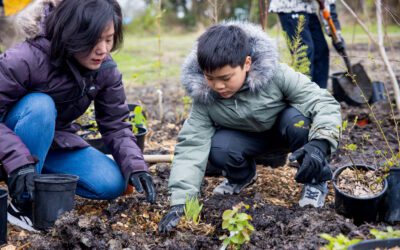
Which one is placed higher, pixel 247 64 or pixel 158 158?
pixel 247 64

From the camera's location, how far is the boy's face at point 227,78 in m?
2.97

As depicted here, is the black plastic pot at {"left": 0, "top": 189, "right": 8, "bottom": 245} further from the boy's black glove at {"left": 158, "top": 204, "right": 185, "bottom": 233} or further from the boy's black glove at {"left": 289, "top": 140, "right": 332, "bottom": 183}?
the boy's black glove at {"left": 289, "top": 140, "right": 332, "bottom": 183}

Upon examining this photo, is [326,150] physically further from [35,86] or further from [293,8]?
[293,8]

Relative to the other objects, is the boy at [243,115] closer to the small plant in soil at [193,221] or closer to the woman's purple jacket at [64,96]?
the small plant in soil at [193,221]

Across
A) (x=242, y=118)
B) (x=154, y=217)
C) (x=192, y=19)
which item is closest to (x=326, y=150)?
(x=242, y=118)

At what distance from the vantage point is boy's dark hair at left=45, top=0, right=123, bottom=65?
2.81 meters

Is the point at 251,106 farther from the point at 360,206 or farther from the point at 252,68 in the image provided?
the point at 360,206

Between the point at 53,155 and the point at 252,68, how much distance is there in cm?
120

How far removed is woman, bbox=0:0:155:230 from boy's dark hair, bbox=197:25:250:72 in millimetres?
444

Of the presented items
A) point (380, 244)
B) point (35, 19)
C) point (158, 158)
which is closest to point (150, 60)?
point (158, 158)

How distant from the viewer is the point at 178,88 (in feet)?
23.7

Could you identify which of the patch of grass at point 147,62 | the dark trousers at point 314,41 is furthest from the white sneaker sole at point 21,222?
the patch of grass at point 147,62

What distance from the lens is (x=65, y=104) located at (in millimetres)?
3137

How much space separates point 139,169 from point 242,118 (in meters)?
0.62
